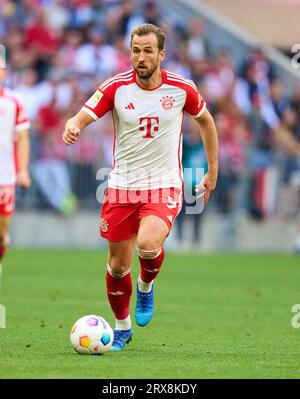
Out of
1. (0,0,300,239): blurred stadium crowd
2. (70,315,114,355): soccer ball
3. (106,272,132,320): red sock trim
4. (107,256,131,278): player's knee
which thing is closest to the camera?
(70,315,114,355): soccer ball

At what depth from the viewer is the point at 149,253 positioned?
9195 millimetres

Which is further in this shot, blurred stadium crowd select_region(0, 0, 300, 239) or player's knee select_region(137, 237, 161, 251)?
blurred stadium crowd select_region(0, 0, 300, 239)

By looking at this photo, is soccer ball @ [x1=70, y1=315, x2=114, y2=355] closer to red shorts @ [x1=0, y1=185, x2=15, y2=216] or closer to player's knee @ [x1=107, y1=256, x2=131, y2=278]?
player's knee @ [x1=107, y1=256, x2=131, y2=278]

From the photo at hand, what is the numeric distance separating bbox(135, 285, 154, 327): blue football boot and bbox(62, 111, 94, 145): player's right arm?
5.14 feet

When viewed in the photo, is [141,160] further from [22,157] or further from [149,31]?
[22,157]

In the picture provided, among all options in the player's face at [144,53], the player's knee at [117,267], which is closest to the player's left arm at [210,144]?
the player's face at [144,53]

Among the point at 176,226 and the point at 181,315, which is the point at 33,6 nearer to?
the point at 176,226

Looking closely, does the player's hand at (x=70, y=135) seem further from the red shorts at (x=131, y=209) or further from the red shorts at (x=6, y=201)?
the red shorts at (x=6, y=201)

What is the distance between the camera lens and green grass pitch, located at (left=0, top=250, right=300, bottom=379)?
314 inches

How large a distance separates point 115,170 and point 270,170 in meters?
13.7

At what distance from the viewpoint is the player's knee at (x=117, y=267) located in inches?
367

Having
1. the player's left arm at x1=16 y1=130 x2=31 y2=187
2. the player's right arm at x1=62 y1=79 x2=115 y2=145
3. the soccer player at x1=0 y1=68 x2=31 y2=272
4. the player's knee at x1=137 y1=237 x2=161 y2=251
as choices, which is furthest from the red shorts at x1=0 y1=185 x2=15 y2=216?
the player's knee at x1=137 y1=237 x2=161 y2=251

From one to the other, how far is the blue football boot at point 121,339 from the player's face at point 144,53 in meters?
2.15

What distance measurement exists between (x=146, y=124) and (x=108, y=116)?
1241 centimetres
